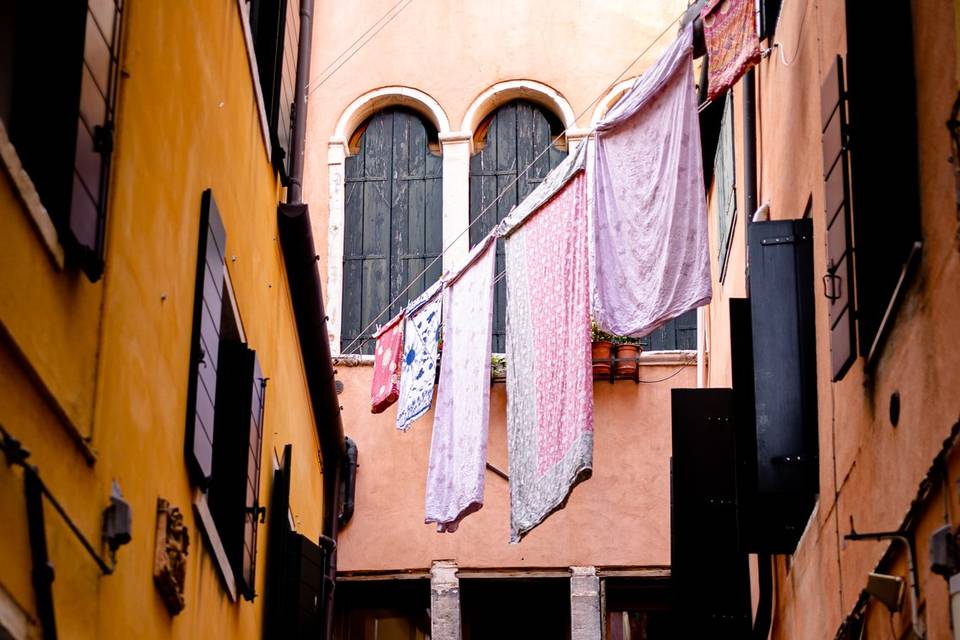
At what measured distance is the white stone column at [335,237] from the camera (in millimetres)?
16422

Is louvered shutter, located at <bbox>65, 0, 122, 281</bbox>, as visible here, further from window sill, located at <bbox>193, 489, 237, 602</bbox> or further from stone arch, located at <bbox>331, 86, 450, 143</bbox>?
stone arch, located at <bbox>331, 86, 450, 143</bbox>

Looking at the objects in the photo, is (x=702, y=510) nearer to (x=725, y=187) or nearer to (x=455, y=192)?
(x=725, y=187)

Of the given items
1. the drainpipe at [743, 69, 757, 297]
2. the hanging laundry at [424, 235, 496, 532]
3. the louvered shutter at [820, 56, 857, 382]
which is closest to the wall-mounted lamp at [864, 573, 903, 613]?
the louvered shutter at [820, 56, 857, 382]

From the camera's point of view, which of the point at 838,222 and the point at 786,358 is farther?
the point at 786,358

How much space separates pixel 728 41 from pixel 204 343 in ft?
12.0

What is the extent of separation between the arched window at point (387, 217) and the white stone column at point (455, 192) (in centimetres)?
12

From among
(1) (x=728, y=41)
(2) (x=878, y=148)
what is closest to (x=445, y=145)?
(1) (x=728, y=41)

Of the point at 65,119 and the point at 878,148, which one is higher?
the point at 878,148

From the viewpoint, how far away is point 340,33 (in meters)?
17.5

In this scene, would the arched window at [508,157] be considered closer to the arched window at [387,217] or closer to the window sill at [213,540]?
the arched window at [387,217]

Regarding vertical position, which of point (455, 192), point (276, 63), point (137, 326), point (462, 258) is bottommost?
point (137, 326)

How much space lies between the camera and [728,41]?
31.2 feet

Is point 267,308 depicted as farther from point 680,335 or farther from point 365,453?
point 680,335

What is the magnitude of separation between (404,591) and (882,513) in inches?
386
